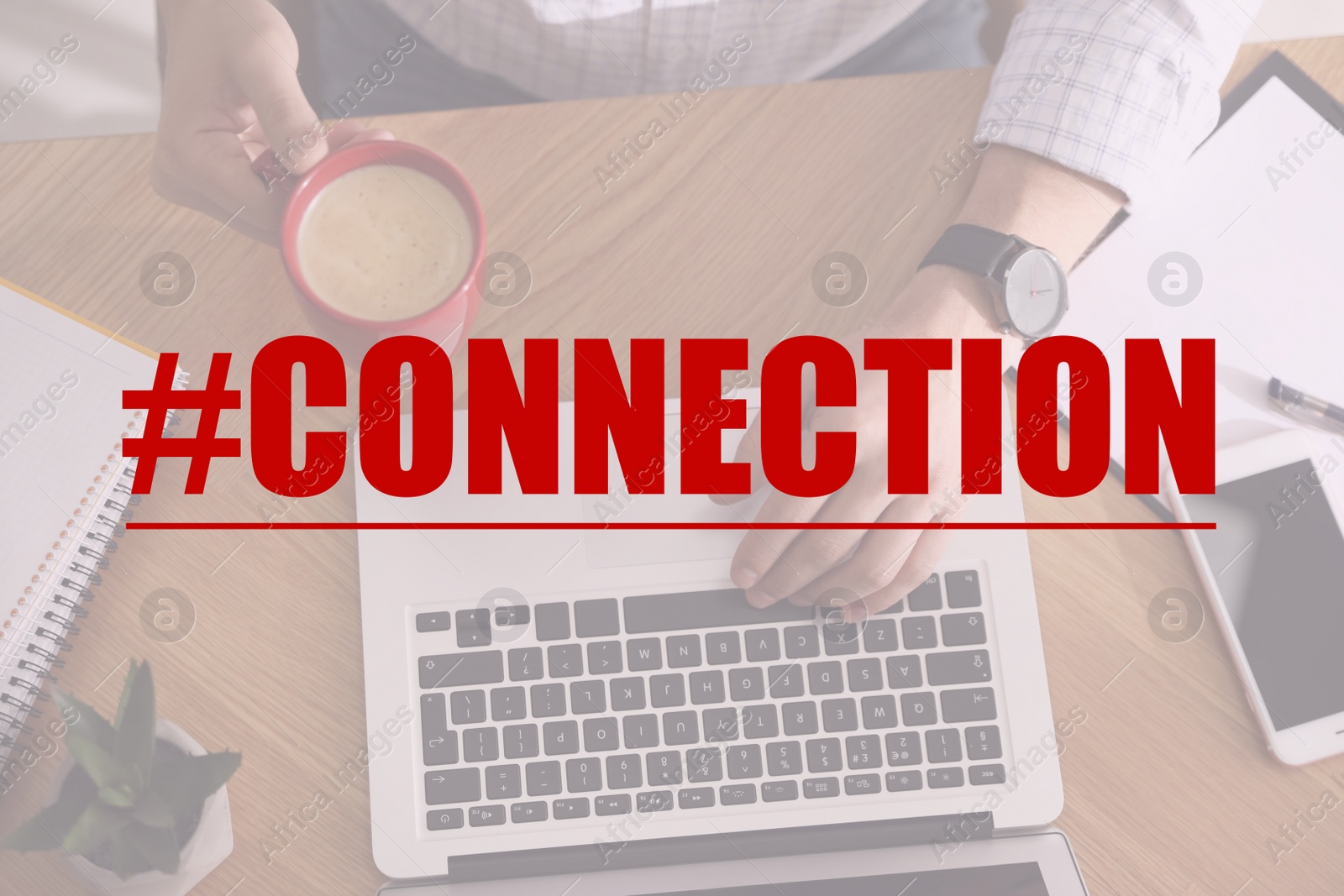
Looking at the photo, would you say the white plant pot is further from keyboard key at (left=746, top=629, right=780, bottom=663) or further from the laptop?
keyboard key at (left=746, top=629, right=780, bottom=663)

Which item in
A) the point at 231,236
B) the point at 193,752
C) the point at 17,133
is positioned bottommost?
the point at 17,133

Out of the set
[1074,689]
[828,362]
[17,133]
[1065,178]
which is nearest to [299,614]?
[828,362]

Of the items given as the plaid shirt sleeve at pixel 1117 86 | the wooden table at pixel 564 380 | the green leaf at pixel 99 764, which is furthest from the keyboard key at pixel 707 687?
the plaid shirt sleeve at pixel 1117 86

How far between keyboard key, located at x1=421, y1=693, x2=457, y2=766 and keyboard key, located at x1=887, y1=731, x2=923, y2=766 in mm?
297

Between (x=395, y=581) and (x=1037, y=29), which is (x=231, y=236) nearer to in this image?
(x=395, y=581)

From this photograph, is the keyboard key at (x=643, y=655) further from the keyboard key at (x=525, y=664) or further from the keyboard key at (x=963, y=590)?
the keyboard key at (x=963, y=590)

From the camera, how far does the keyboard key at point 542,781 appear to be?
23.8 inches

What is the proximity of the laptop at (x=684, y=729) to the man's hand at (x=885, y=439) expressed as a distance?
2 centimetres

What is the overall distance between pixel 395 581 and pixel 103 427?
9.3 inches

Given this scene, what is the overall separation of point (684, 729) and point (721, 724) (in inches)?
1.0

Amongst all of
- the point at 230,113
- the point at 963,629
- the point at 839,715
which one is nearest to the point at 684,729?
the point at 839,715

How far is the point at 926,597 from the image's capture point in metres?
0.63

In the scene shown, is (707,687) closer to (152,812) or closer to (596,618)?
(596,618)

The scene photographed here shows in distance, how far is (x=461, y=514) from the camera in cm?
64
